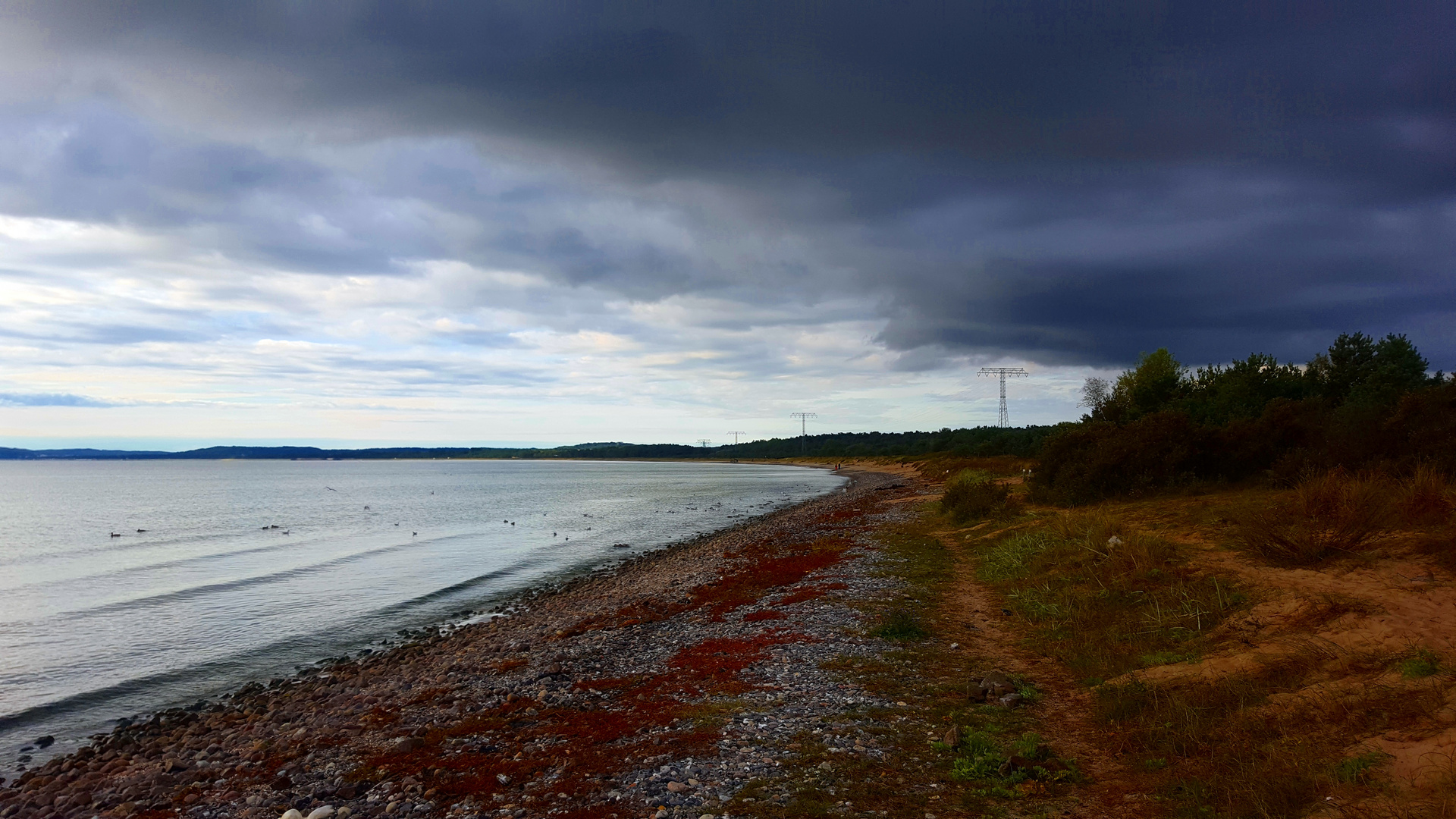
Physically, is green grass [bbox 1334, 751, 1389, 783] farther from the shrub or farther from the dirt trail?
the shrub

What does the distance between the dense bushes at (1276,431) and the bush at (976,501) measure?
6.10ft

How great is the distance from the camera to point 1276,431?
1081 inches

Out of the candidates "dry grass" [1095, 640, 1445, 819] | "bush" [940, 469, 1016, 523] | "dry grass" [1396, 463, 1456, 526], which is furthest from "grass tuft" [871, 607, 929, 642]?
"bush" [940, 469, 1016, 523]

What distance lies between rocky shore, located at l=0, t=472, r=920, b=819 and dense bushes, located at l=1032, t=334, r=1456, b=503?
1482 cm

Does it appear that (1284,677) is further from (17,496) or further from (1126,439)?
(17,496)

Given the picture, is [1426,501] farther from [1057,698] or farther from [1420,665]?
[1057,698]

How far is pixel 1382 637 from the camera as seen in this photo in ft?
30.7

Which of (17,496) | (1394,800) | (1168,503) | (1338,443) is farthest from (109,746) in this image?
(17,496)

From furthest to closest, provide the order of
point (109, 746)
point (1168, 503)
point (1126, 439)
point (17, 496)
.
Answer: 1. point (17, 496)
2. point (1126, 439)
3. point (1168, 503)
4. point (109, 746)

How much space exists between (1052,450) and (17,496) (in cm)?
13471

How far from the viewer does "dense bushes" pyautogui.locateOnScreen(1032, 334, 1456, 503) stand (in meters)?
20.4

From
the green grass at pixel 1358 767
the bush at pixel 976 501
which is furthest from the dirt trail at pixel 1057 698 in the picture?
the bush at pixel 976 501

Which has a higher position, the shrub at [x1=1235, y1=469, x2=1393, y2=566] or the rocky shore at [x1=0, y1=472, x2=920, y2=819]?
the shrub at [x1=1235, y1=469, x2=1393, y2=566]

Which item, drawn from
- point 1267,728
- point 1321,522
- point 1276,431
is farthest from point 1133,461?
point 1267,728
